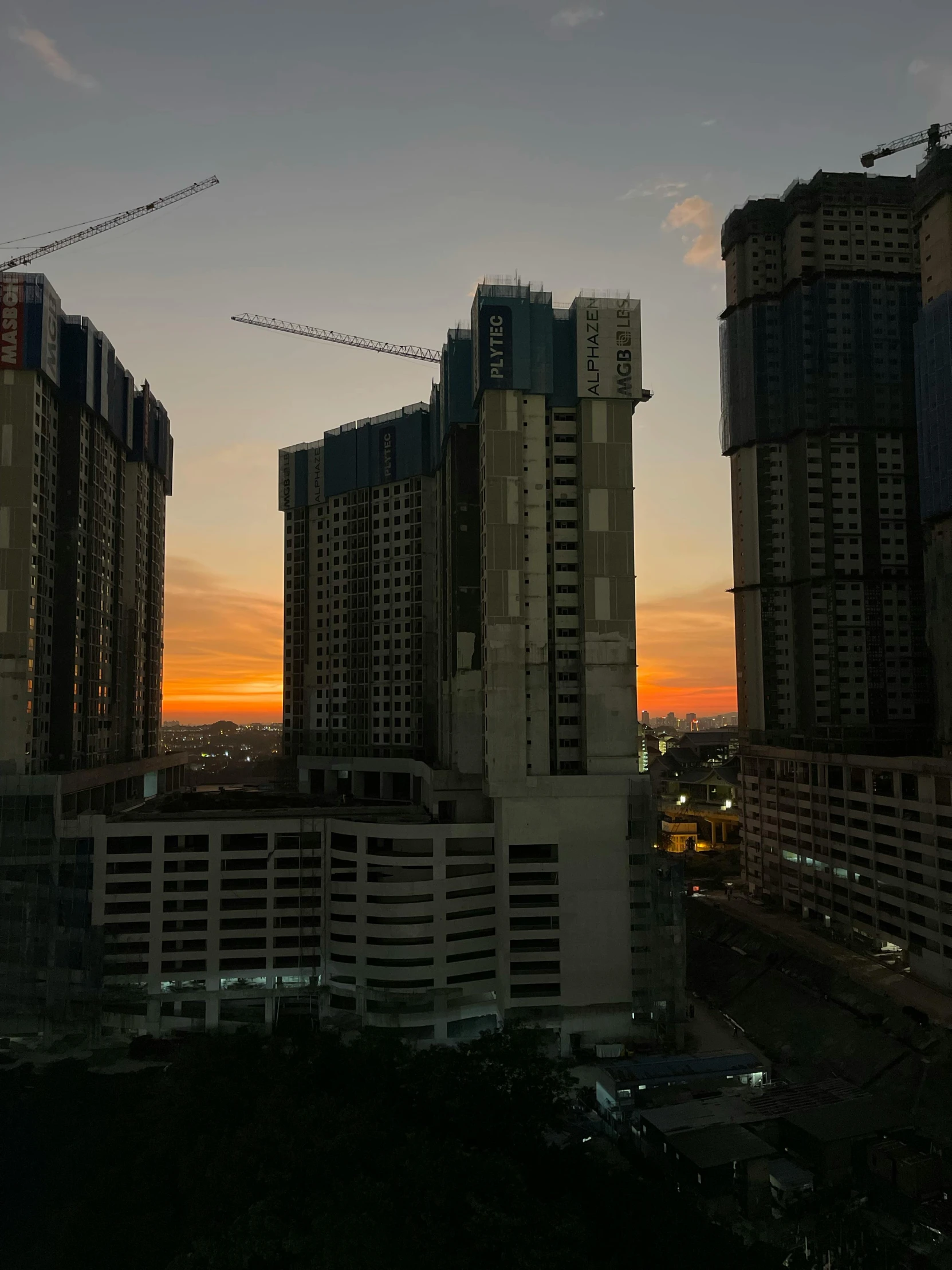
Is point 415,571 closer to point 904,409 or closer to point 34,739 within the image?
point 34,739

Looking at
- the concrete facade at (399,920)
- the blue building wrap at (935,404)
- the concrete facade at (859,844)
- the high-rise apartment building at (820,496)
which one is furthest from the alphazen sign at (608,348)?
the high-rise apartment building at (820,496)

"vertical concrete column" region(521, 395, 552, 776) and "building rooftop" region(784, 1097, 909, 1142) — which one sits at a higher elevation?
"vertical concrete column" region(521, 395, 552, 776)

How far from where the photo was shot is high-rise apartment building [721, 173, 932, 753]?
458ft

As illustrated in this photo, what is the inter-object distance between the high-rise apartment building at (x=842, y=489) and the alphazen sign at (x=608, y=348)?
203 ft

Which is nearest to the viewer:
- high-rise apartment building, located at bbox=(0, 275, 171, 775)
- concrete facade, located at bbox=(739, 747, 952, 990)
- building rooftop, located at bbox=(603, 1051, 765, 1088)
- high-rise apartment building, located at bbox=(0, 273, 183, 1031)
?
building rooftop, located at bbox=(603, 1051, 765, 1088)

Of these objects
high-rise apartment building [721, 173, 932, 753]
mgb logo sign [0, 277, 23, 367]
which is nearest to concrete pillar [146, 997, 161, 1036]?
mgb logo sign [0, 277, 23, 367]

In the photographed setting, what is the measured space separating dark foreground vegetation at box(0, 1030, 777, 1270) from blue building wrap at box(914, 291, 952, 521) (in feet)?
293

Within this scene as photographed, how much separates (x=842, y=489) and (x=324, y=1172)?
126268 millimetres

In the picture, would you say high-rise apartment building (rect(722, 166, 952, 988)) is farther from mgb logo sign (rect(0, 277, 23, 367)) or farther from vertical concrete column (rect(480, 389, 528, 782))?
mgb logo sign (rect(0, 277, 23, 367))

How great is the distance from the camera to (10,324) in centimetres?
9462

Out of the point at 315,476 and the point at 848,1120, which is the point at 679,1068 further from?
the point at 315,476

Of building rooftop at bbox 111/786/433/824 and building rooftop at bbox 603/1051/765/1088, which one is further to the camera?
building rooftop at bbox 111/786/433/824

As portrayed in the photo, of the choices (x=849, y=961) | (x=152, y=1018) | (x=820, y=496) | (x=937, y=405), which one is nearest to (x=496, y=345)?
(x=937, y=405)

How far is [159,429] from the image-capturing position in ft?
454
